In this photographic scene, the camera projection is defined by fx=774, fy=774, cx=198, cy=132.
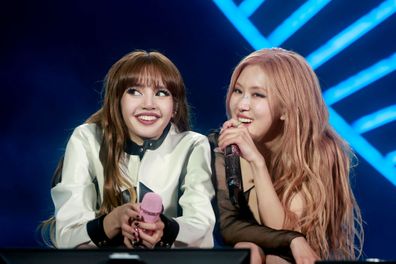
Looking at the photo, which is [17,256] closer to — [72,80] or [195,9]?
[72,80]

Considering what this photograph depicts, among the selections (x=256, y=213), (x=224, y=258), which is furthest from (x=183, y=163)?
(x=224, y=258)

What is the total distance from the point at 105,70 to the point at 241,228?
2.97 feet

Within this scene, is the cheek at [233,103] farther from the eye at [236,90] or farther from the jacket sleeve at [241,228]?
the jacket sleeve at [241,228]

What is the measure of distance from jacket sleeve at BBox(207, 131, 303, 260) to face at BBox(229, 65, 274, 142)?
17 cm

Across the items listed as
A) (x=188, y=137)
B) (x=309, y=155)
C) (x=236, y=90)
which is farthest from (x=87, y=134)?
(x=309, y=155)

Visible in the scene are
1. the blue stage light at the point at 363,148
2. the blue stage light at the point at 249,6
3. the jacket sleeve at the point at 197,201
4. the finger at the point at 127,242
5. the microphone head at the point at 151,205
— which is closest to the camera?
the microphone head at the point at 151,205

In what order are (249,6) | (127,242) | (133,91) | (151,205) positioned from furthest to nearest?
1. (249,6)
2. (133,91)
3. (127,242)
4. (151,205)

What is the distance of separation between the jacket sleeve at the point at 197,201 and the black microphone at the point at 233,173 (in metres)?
0.08

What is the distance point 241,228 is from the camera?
325cm

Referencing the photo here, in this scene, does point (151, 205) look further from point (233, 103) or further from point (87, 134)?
point (233, 103)

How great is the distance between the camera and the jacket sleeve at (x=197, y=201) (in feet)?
10.4

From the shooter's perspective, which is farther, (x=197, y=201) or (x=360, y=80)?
(x=360, y=80)

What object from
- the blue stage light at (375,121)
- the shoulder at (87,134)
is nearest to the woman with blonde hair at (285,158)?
the blue stage light at (375,121)

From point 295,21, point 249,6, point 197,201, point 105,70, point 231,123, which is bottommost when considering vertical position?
point 197,201
